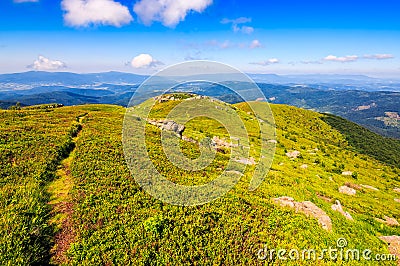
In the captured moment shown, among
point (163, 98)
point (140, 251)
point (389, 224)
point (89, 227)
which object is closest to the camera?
point (140, 251)

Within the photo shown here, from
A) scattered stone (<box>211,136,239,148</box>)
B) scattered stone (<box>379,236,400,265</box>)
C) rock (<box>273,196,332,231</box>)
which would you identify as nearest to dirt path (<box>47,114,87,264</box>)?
rock (<box>273,196,332,231</box>)

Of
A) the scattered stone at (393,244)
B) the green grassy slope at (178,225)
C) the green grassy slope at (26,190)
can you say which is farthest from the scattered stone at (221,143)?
the scattered stone at (393,244)

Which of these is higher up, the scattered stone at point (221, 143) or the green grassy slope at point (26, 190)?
the green grassy slope at point (26, 190)

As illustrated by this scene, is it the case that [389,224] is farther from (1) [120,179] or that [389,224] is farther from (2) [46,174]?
(2) [46,174]

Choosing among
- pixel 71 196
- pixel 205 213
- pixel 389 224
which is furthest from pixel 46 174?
pixel 389 224

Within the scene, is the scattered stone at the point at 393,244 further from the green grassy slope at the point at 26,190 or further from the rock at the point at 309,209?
the green grassy slope at the point at 26,190
